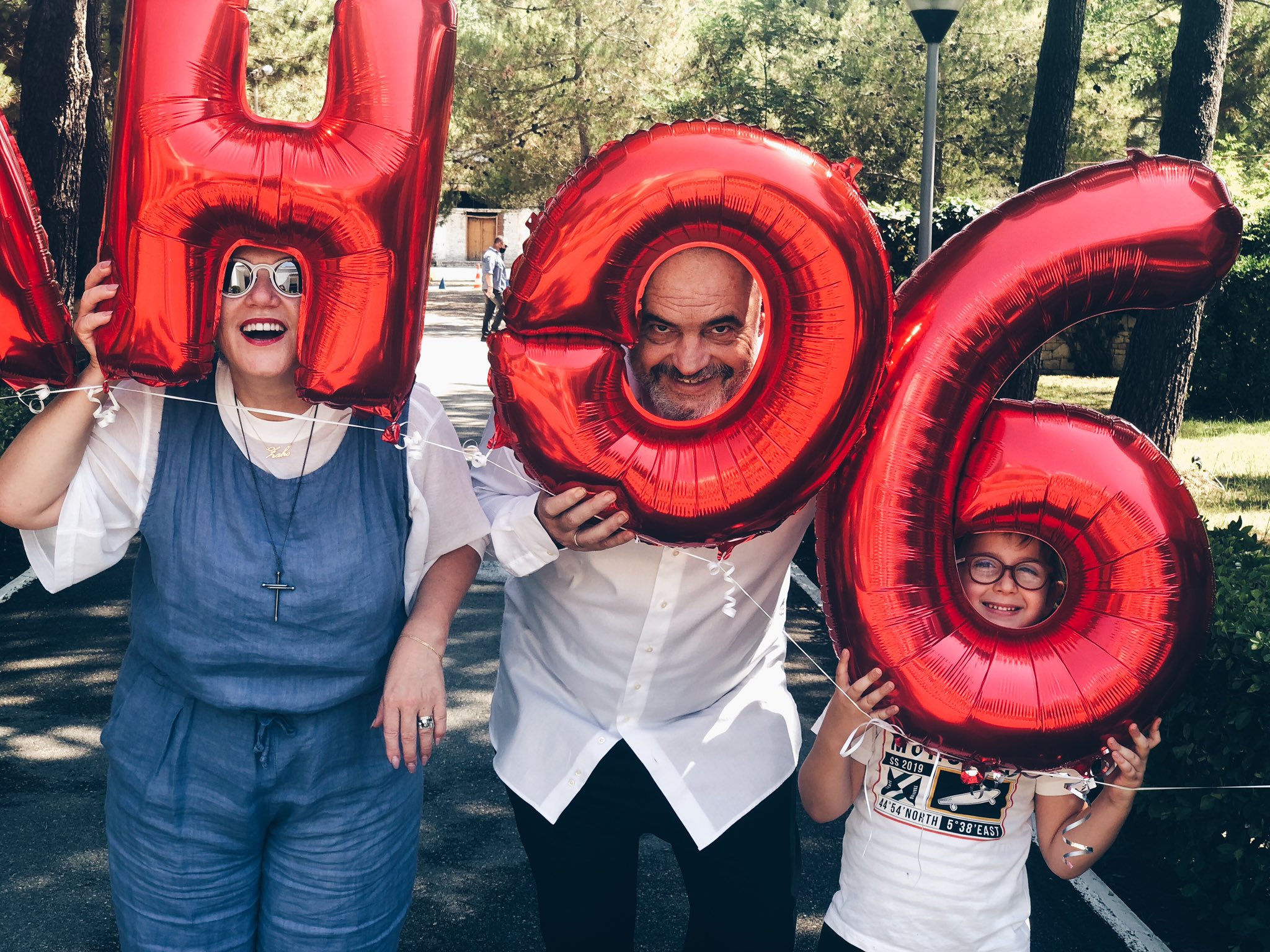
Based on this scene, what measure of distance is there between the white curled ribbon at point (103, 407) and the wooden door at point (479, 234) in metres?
50.4

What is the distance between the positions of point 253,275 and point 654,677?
1.04 metres

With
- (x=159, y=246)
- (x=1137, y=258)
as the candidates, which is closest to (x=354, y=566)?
(x=159, y=246)

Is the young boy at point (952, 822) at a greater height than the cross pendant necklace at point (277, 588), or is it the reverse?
the cross pendant necklace at point (277, 588)

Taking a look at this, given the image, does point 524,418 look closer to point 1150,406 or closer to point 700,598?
point 700,598

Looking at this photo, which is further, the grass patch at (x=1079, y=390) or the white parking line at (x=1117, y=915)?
the grass patch at (x=1079, y=390)

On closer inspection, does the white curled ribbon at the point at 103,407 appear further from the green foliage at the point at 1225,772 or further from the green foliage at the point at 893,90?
the green foliage at the point at 893,90

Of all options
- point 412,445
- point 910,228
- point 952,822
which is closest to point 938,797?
point 952,822

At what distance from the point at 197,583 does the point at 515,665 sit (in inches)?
27.2

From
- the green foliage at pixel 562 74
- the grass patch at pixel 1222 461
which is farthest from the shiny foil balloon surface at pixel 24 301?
the green foliage at pixel 562 74

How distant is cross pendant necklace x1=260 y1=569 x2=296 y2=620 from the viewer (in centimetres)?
201

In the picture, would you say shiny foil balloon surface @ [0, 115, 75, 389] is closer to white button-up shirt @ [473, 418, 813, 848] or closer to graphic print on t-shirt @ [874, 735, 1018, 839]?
white button-up shirt @ [473, 418, 813, 848]

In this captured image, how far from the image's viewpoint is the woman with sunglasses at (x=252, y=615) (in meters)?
1.98

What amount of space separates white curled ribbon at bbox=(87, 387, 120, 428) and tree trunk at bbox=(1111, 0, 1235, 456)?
685cm

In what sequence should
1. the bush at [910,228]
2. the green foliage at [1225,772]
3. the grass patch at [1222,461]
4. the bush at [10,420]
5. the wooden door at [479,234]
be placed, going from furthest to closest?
1. the wooden door at [479,234]
2. the bush at [910,228]
3. the grass patch at [1222,461]
4. the bush at [10,420]
5. the green foliage at [1225,772]
